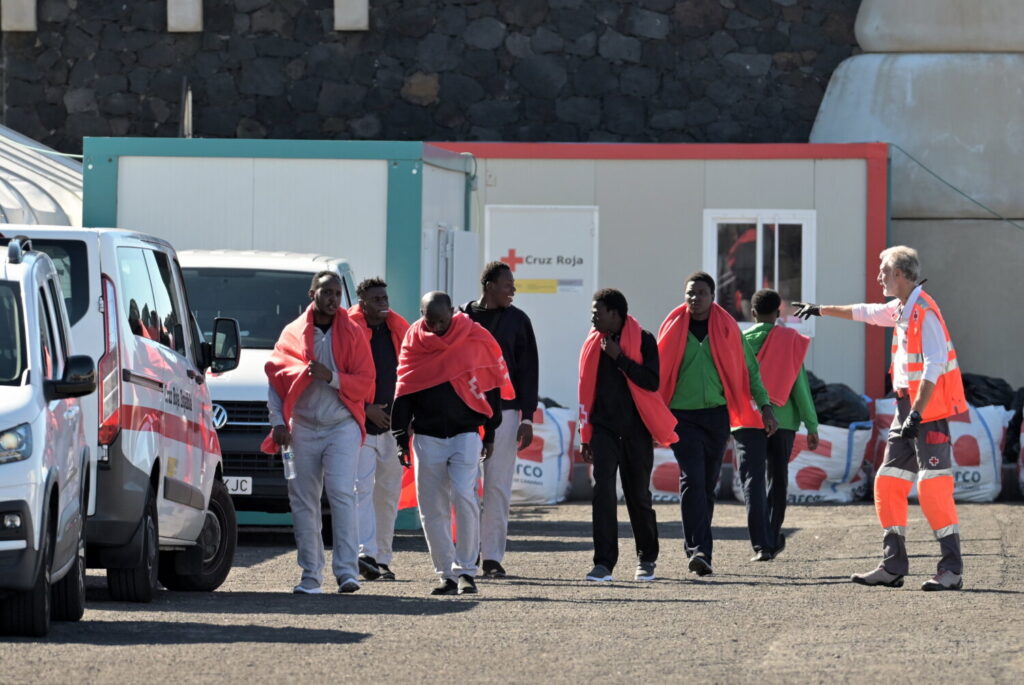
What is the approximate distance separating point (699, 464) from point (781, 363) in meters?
1.56

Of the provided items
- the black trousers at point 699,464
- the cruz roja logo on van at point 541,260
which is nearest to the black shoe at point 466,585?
the black trousers at point 699,464

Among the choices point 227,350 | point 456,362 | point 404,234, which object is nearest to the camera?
point 456,362

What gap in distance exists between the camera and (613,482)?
40.1 feet

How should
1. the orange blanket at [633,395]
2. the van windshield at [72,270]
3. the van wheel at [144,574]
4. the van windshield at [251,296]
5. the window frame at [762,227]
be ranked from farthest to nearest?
the window frame at [762,227] < the van windshield at [251,296] < the orange blanket at [633,395] < the van wheel at [144,574] < the van windshield at [72,270]

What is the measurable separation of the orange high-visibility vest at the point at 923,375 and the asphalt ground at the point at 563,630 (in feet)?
3.08

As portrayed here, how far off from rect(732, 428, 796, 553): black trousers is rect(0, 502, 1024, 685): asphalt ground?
228mm

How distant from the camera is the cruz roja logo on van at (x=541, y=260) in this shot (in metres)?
21.7

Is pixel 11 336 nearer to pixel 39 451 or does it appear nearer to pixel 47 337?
pixel 47 337

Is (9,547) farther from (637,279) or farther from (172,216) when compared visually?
(637,279)

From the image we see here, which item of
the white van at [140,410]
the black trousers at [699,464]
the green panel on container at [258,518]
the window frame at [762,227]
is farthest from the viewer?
the window frame at [762,227]

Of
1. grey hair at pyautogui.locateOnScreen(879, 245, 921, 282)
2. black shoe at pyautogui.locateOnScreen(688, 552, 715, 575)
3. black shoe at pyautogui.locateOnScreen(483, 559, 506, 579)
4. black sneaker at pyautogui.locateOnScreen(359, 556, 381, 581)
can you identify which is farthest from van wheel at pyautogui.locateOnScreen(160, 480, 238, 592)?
grey hair at pyautogui.locateOnScreen(879, 245, 921, 282)

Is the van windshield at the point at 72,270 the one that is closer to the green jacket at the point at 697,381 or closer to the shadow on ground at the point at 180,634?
the shadow on ground at the point at 180,634

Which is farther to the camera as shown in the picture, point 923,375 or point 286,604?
point 923,375

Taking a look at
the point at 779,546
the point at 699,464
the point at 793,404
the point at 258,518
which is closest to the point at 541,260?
the point at 258,518
